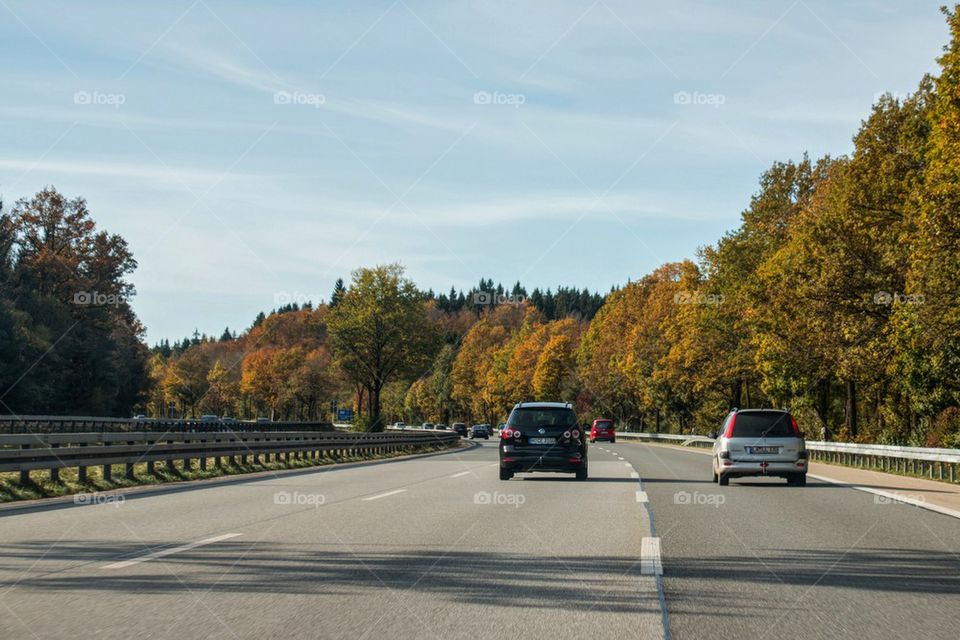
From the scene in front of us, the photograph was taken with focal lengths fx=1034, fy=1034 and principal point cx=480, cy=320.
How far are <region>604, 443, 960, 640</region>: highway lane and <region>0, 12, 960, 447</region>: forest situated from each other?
16435 millimetres

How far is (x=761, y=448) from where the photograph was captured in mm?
20594

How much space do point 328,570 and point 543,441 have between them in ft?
42.9

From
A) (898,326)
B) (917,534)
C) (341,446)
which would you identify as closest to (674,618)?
(917,534)

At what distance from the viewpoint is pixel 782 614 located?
6.93 meters

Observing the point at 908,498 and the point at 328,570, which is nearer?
the point at 328,570

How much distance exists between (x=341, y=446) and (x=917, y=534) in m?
23.6

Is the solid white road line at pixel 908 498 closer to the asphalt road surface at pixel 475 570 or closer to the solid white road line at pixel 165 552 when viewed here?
the asphalt road surface at pixel 475 570

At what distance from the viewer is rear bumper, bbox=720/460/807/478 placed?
20.5 m

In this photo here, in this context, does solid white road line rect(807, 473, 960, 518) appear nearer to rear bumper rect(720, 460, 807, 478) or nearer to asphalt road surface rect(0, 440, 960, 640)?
asphalt road surface rect(0, 440, 960, 640)

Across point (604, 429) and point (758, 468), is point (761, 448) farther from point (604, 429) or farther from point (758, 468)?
point (604, 429)

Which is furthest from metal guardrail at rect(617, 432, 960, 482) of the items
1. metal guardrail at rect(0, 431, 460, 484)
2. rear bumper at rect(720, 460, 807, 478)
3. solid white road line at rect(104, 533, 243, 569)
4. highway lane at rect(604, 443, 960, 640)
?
solid white road line at rect(104, 533, 243, 569)

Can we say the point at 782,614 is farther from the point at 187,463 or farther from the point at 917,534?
the point at 187,463

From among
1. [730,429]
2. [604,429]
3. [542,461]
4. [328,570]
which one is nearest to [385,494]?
[542,461]

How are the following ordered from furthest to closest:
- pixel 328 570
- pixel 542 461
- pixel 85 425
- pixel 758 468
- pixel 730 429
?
pixel 85 425, pixel 542 461, pixel 730 429, pixel 758 468, pixel 328 570
